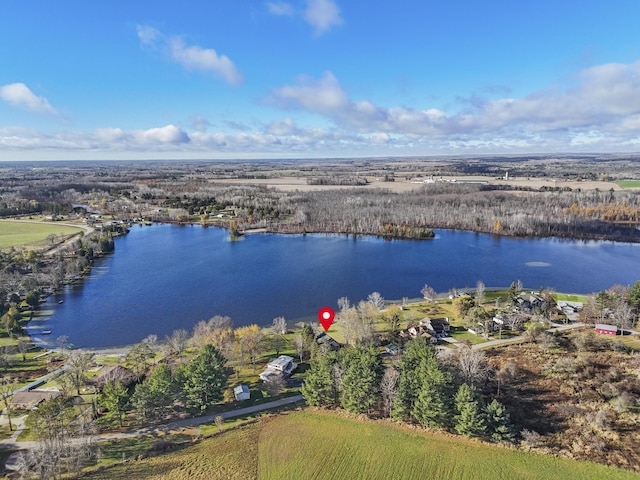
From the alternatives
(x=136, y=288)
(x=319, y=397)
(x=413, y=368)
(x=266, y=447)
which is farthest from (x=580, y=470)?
(x=136, y=288)

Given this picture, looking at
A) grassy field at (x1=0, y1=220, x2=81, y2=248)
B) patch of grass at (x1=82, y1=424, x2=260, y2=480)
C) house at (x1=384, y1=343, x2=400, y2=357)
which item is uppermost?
grassy field at (x1=0, y1=220, x2=81, y2=248)

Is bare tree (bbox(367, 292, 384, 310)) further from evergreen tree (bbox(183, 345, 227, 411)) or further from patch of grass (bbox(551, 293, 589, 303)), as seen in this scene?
evergreen tree (bbox(183, 345, 227, 411))

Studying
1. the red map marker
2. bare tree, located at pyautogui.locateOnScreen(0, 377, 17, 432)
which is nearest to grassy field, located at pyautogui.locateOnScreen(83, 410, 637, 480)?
bare tree, located at pyautogui.locateOnScreen(0, 377, 17, 432)

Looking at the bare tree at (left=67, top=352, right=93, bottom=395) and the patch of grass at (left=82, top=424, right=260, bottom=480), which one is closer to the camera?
the patch of grass at (left=82, top=424, right=260, bottom=480)

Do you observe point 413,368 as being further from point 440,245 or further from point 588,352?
point 440,245

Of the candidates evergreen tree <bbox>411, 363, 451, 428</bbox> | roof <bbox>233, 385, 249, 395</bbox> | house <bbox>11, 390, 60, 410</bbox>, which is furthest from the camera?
roof <bbox>233, 385, 249, 395</bbox>

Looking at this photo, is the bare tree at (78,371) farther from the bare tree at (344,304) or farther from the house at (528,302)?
the house at (528,302)
